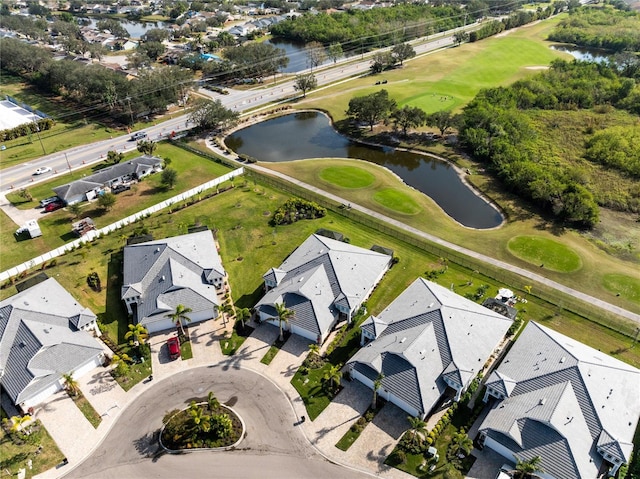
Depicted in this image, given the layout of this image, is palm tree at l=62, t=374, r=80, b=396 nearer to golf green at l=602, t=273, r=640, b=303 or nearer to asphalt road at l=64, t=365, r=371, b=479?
asphalt road at l=64, t=365, r=371, b=479

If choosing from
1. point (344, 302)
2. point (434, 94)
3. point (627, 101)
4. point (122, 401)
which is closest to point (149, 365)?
point (122, 401)

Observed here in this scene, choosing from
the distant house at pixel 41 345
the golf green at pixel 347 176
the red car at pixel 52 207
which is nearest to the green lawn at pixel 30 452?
the distant house at pixel 41 345

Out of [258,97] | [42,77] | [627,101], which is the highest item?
[42,77]

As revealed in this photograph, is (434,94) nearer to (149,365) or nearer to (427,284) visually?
(427,284)

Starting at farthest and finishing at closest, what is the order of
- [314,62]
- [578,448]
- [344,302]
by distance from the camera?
[314,62], [344,302], [578,448]

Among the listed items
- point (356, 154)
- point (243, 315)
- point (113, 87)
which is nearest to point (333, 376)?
point (243, 315)

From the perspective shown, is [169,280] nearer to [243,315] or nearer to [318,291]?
[243,315]
